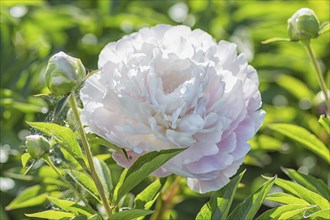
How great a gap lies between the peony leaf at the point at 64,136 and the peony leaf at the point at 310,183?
1.28 feet

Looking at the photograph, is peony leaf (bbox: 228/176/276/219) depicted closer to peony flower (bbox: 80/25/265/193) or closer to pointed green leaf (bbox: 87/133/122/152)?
peony flower (bbox: 80/25/265/193)

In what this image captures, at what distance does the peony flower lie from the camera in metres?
1.19

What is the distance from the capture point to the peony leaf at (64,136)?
1.16m

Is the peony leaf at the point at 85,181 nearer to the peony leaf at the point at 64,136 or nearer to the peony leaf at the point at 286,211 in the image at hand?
the peony leaf at the point at 64,136

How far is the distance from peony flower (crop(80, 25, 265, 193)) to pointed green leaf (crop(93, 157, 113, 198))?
82 mm

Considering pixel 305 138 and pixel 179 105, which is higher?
pixel 179 105

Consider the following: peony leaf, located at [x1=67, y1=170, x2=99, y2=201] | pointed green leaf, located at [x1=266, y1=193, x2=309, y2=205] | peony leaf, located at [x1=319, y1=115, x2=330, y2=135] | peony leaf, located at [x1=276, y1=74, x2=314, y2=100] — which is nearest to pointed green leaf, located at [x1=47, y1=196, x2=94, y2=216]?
peony leaf, located at [x1=67, y1=170, x2=99, y2=201]

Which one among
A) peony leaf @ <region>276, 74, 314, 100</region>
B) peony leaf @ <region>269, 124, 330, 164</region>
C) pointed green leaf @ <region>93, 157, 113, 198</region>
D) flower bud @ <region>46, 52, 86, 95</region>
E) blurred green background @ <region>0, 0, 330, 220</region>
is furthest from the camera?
peony leaf @ <region>276, 74, 314, 100</region>

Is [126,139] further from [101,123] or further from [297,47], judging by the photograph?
[297,47]

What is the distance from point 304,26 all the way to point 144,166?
0.39 m

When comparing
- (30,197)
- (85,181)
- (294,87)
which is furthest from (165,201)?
(294,87)

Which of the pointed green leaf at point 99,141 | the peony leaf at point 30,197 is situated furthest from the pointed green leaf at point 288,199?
the peony leaf at point 30,197

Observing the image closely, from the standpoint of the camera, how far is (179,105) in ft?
3.91

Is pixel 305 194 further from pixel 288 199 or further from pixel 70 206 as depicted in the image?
pixel 70 206
